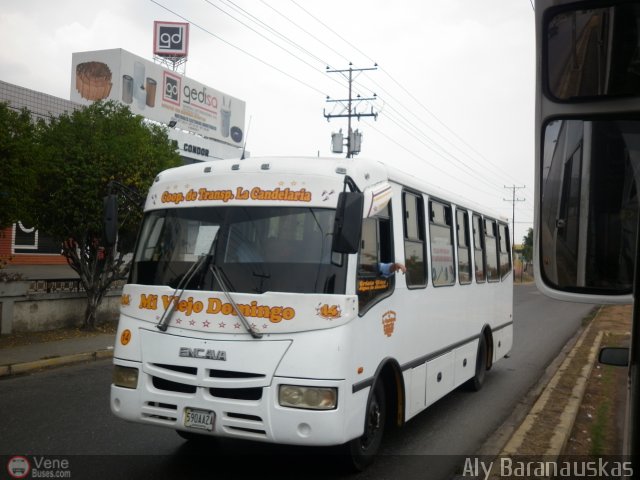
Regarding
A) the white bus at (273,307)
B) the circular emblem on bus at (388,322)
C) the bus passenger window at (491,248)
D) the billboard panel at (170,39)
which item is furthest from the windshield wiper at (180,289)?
the billboard panel at (170,39)

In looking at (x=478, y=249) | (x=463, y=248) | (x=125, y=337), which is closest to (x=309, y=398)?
(x=125, y=337)

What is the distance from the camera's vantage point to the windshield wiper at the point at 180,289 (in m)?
5.20

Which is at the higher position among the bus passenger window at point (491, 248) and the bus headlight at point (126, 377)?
the bus passenger window at point (491, 248)

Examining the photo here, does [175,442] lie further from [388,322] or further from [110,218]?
[388,322]

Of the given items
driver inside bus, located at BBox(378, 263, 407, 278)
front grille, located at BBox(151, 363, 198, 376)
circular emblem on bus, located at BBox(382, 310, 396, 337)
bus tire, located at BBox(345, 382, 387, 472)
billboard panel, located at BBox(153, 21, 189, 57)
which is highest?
billboard panel, located at BBox(153, 21, 189, 57)

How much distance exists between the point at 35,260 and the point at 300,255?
27653 millimetres

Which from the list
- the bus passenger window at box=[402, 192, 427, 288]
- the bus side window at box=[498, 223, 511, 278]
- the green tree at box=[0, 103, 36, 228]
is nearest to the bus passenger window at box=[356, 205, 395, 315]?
the bus passenger window at box=[402, 192, 427, 288]

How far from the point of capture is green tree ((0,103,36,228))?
34.7 feet

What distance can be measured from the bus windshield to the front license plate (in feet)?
3.25

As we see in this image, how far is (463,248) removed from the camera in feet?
28.3

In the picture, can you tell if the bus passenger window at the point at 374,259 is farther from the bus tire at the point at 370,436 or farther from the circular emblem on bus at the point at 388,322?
the bus tire at the point at 370,436

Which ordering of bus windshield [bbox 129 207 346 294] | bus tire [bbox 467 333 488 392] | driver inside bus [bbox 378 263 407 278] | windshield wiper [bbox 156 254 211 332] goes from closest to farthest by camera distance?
bus windshield [bbox 129 207 346 294]
windshield wiper [bbox 156 254 211 332]
driver inside bus [bbox 378 263 407 278]
bus tire [bbox 467 333 488 392]

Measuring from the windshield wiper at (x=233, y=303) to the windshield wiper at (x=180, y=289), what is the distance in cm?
13

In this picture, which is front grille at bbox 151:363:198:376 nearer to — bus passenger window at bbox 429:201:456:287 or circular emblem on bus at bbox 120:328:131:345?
circular emblem on bus at bbox 120:328:131:345
